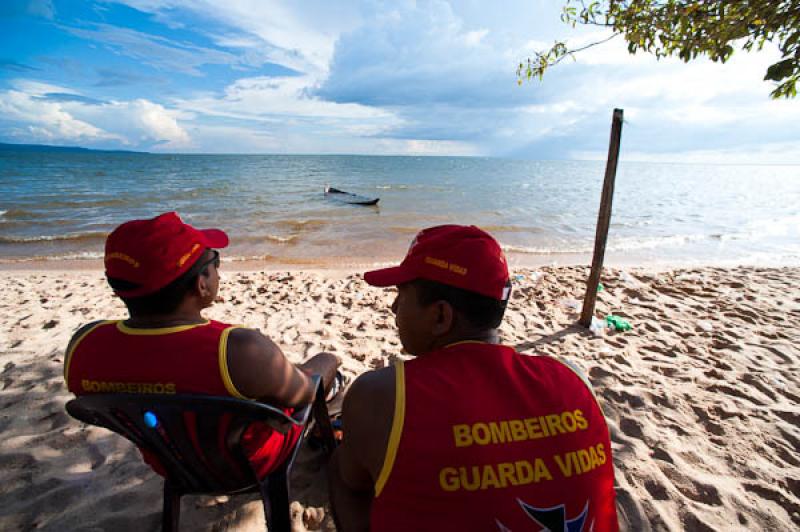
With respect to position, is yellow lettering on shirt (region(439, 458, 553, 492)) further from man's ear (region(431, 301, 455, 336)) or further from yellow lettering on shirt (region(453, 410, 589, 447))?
man's ear (region(431, 301, 455, 336))

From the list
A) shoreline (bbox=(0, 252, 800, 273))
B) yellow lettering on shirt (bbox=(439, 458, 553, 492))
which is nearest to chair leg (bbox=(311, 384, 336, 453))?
yellow lettering on shirt (bbox=(439, 458, 553, 492))

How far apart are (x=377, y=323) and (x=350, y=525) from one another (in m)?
3.38

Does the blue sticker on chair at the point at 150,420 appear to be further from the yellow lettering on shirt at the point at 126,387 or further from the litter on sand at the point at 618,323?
the litter on sand at the point at 618,323

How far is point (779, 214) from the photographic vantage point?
17312 millimetres

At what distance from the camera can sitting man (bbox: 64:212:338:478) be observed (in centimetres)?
143

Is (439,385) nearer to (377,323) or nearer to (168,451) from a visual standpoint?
(168,451)

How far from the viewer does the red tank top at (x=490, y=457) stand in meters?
0.94

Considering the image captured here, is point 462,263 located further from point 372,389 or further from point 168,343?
point 168,343

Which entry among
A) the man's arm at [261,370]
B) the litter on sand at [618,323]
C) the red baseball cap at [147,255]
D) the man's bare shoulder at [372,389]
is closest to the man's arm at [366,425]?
the man's bare shoulder at [372,389]

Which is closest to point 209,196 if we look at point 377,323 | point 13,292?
point 13,292

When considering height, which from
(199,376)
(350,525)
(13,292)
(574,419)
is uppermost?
(574,419)

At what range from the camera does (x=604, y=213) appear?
177 inches

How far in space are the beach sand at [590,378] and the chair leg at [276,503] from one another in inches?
15.7

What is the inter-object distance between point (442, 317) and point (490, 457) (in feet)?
→ 1.70
